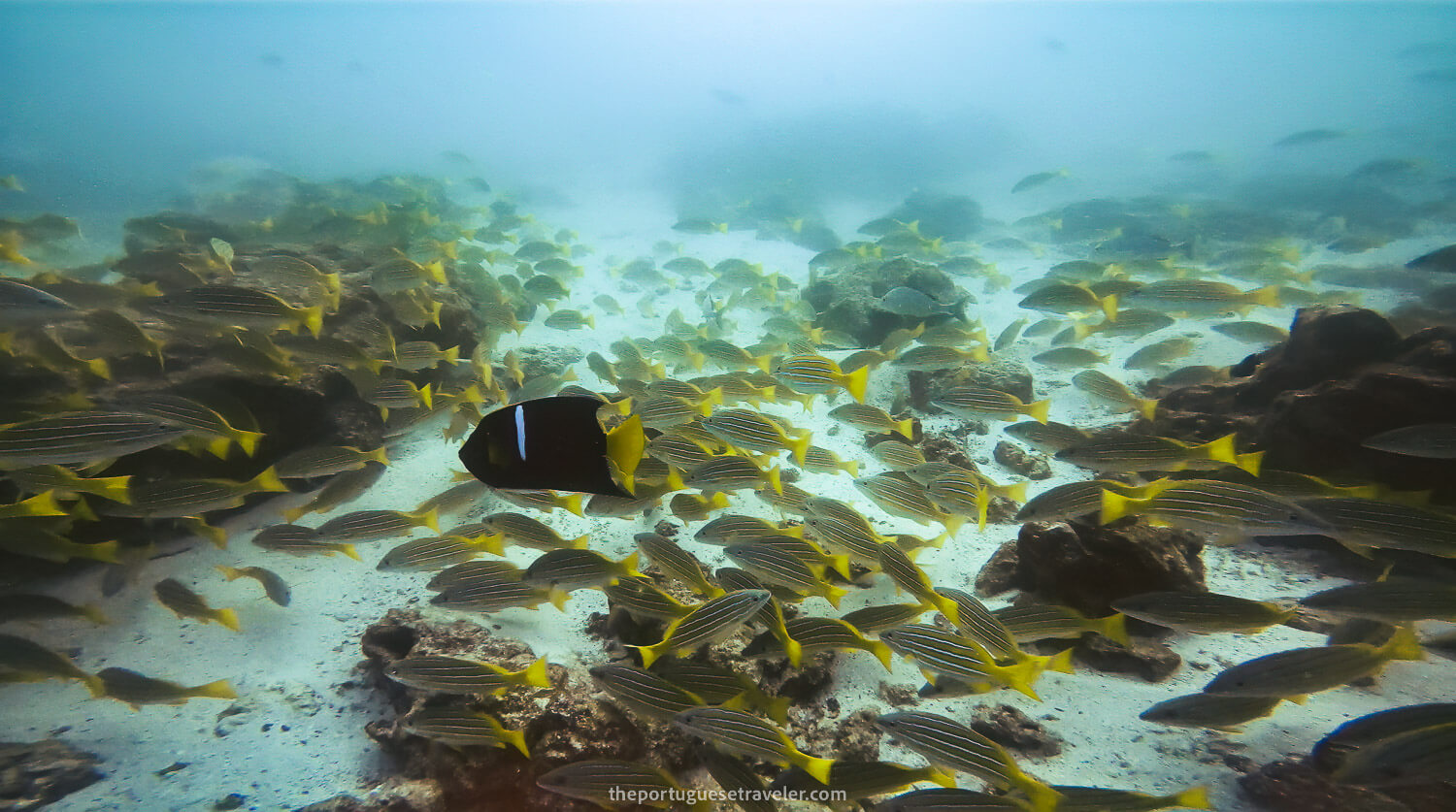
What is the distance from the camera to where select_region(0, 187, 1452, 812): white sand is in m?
2.48

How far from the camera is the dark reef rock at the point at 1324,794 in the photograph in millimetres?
1982

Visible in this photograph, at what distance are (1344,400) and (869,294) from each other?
6.65 metres

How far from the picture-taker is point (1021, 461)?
5277mm

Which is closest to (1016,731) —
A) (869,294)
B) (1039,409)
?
(1039,409)

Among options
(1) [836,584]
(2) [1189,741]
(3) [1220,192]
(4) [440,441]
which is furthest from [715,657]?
(3) [1220,192]

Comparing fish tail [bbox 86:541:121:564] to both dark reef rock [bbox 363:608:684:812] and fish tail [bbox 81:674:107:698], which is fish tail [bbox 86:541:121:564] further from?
dark reef rock [bbox 363:608:684:812]

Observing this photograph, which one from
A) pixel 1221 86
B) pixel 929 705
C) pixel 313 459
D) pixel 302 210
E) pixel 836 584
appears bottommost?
pixel 929 705

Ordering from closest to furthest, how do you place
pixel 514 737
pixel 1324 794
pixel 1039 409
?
pixel 1324 794 < pixel 514 737 < pixel 1039 409

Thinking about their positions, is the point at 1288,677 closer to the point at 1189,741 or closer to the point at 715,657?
the point at 1189,741

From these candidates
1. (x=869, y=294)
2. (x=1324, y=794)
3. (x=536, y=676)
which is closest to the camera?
(x=1324, y=794)

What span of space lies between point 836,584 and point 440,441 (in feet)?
15.9

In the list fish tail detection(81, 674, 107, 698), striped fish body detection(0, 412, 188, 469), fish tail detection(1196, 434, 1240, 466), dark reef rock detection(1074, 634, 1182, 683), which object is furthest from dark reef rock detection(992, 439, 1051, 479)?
fish tail detection(81, 674, 107, 698)

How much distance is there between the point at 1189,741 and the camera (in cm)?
248

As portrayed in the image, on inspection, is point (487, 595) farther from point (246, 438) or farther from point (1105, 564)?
point (1105, 564)
